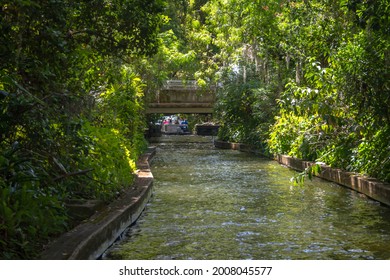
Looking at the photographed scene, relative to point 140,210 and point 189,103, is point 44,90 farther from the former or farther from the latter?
point 189,103

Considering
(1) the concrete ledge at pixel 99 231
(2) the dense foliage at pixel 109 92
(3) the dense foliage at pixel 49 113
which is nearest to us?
(1) the concrete ledge at pixel 99 231

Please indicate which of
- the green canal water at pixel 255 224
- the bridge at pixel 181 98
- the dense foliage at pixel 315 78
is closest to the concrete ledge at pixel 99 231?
the green canal water at pixel 255 224

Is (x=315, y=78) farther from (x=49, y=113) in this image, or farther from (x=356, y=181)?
(x=49, y=113)

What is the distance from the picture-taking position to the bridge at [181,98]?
138 ft

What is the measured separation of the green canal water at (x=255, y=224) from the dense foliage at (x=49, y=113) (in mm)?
1169

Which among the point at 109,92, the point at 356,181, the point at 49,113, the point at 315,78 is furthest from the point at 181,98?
the point at 49,113

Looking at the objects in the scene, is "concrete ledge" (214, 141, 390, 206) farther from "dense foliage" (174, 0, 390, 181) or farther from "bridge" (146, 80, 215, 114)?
"bridge" (146, 80, 215, 114)

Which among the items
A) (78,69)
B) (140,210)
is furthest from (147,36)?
(140,210)

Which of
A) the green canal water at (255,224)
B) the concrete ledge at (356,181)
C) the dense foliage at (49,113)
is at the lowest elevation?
the green canal water at (255,224)

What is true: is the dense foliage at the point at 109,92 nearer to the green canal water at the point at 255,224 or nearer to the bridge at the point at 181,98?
the green canal water at the point at 255,224

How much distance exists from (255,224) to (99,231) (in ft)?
11.3

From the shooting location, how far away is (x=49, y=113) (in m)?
8.27

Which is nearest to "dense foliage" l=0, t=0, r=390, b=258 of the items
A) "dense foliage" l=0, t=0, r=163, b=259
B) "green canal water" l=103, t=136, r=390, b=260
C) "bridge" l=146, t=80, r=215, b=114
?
"dense foliage" l=0, t=0, r=163, b=259

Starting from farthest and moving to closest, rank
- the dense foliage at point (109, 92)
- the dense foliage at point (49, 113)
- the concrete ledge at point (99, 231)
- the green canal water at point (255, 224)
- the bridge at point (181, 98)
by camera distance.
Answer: the bridge at point (181, 98), the green canal water at point (255, 224), the dense foliage at point (109, 92), the dense foliage at point (49, 113), the concrete ledge at point (99, 231)
